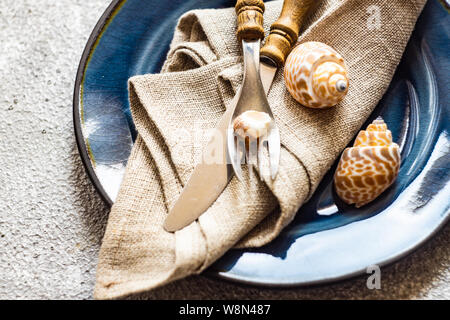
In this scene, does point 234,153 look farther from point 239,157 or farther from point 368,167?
point 368,167

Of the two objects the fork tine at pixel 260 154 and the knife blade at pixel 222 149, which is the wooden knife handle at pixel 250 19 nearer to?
the knife blade at pixel 222 149

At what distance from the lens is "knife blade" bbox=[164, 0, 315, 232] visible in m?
0.44

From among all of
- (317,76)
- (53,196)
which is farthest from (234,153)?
(53,196)

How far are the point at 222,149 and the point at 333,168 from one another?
0.13 metres

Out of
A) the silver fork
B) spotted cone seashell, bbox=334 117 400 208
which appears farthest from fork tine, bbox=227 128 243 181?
spotted cone seashell, bbox=334 117 400 208

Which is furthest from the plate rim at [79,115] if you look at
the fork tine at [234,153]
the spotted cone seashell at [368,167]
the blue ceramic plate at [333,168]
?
the spotted cone seashell at [368,167]

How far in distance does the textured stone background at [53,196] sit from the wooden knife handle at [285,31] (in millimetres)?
244

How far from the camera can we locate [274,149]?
1.45 ft

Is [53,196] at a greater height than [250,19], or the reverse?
[250,19]

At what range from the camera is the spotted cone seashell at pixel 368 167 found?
0.45 m

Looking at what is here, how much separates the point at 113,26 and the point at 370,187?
355 mm

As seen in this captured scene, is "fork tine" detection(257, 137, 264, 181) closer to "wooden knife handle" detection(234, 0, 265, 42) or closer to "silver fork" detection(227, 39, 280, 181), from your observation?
"silver fork" detection(227, 39, 280, 181)

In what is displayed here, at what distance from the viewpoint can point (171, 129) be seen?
470 mm
